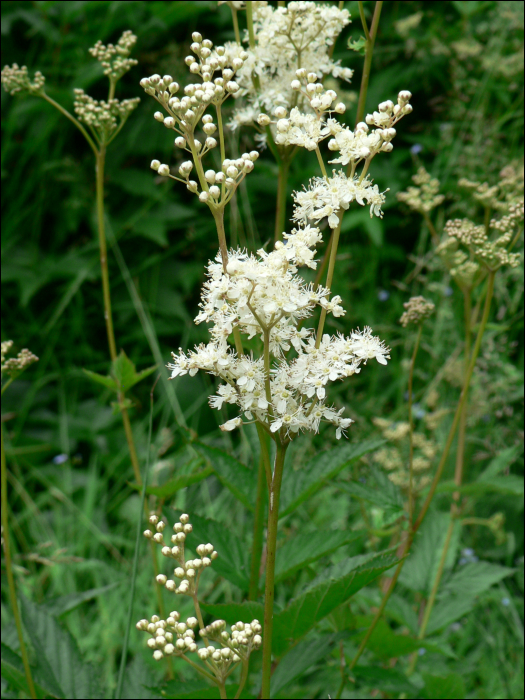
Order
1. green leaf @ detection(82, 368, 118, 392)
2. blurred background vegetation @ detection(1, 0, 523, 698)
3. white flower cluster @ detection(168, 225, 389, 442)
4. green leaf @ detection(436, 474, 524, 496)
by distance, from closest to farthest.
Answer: white flower cluster @ detection(168, 225, 389, 442) < green leaf @ detection(82, 368, 118, 392) < green leaf @ detection(436, 474, 524, 496) < blurred background vegetation @ detection(1, 0, 523, 698)

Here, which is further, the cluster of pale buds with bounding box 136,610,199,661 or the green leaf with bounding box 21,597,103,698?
the green leaf with bounding box 21,597,103,698

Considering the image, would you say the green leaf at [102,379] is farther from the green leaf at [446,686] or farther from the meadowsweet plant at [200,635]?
the green leaf at [446,686]

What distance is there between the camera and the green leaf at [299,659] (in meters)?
1.49

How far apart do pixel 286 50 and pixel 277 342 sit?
2.84ft

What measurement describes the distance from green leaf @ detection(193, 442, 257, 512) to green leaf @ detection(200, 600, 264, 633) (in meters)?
0.32

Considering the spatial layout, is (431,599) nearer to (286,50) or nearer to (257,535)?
(257,535)

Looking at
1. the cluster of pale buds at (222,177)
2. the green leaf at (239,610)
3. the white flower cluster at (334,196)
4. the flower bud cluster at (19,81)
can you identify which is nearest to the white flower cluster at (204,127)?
the cluster of pale buds at (222,177)

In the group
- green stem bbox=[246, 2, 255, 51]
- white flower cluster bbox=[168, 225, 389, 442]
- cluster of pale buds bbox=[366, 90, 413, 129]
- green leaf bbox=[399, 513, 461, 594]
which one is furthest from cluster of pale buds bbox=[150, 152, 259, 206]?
green leaf bbox=[399, 513, 461, 594]

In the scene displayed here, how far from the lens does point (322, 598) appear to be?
1222 mm

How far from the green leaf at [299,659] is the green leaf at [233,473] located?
345 millimetres

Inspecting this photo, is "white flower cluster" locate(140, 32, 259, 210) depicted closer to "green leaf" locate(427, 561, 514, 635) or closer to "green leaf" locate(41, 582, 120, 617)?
"green leaf" locate(41, 582, 120, 617)

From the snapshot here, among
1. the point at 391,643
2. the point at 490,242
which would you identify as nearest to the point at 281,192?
the point at 490,242

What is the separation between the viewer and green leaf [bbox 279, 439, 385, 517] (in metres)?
1.55

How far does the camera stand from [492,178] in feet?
10.8
